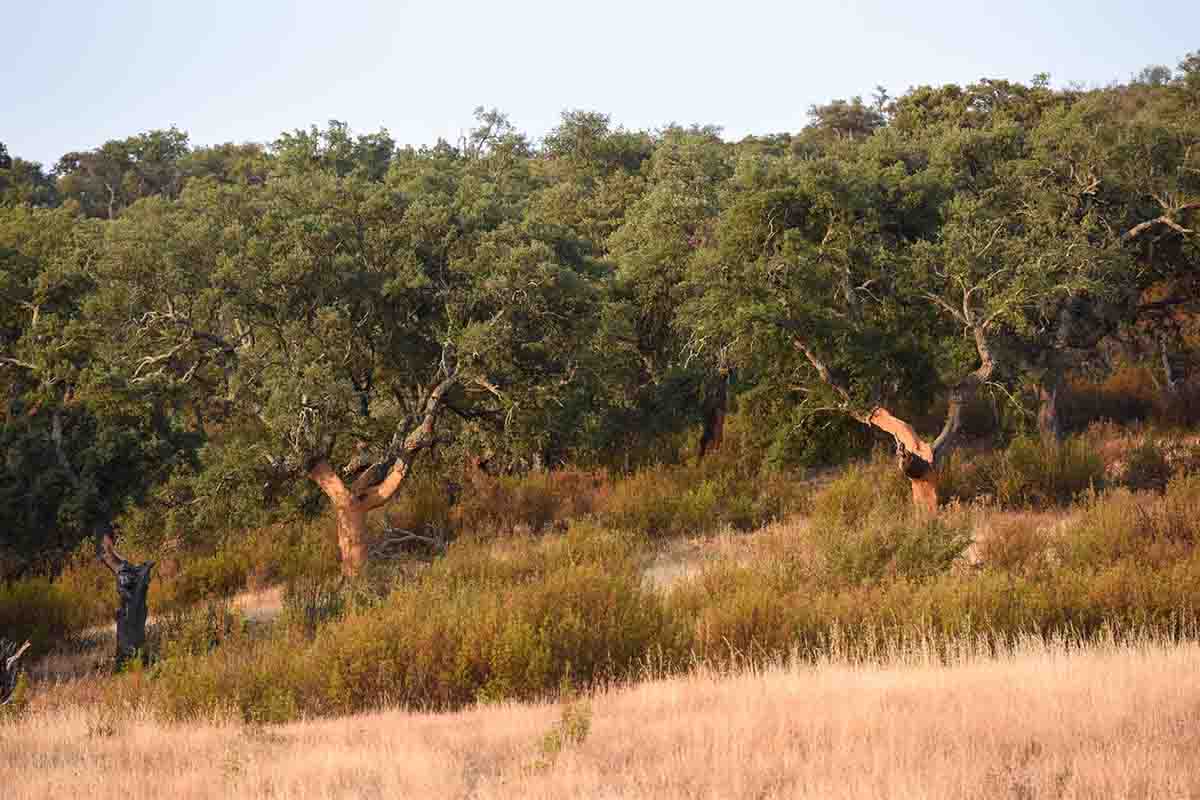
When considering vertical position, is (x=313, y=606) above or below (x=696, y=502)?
below

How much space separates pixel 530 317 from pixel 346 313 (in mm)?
3220

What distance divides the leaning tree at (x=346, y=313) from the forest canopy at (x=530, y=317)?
0.21 ft

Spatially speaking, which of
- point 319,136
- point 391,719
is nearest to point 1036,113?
point 319,136

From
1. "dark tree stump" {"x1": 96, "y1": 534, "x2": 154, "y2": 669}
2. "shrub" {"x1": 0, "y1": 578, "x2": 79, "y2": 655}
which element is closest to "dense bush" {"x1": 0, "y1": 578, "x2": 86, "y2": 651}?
"shrub" {"x1": 0, "y1": 578, "x2": 79, "y2": 655}

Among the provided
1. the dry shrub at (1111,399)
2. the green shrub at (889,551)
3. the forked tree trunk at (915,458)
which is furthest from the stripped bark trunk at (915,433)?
the dry shrub at (1111,399)

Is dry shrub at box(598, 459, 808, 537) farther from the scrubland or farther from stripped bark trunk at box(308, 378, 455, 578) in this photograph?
stripped bark trunk at box(308, 378, 455, 578)

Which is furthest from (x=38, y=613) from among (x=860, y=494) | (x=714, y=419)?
(x=714, y=419)

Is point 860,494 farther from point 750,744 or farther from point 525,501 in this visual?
point 750,744

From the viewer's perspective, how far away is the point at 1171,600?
32.8 ft

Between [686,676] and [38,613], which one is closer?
[686,676]

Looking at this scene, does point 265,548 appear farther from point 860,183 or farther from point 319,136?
point 319,136

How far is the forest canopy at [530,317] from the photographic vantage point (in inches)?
651

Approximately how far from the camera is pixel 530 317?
18.6 metres

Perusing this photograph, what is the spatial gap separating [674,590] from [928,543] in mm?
3317
